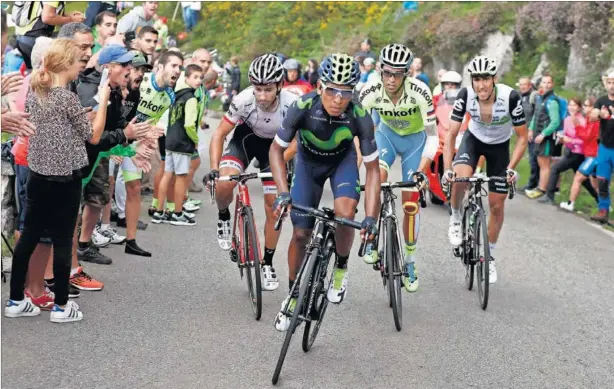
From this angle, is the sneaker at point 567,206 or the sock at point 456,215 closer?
the sock at point 456,215

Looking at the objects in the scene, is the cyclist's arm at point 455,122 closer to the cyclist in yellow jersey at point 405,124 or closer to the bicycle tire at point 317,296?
the cyclist in yellow jersey at point 405,124

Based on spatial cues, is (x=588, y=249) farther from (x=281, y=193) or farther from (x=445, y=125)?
(x=281, y=193)

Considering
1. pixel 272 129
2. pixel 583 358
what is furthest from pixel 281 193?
pixel 583 358

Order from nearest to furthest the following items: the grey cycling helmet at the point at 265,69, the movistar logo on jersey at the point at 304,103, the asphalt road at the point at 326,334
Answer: the asphalt road at the point at 326,334 → the movistar logo on jersey at the point at 304,103 → the grey cycling helmet at the point at 265,69

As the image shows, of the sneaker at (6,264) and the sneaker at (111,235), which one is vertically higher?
the sneaker at (6,264)

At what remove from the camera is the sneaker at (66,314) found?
7133 mm

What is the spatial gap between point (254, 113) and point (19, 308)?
2.70 metres

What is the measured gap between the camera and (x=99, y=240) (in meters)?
10.2

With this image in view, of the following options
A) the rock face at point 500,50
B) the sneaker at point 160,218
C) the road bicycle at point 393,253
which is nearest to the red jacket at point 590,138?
the sneaker at point 160,218

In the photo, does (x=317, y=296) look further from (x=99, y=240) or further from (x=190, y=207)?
(x=190, y=207)

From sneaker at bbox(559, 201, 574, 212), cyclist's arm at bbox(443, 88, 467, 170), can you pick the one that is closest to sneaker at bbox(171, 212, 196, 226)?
cyclist's arm at bbox(443, 88, 467, 170)

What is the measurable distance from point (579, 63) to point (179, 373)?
65.4 feet

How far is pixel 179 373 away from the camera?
6172 millimetres

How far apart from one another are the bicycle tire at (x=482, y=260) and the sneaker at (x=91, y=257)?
3671 millimetres
